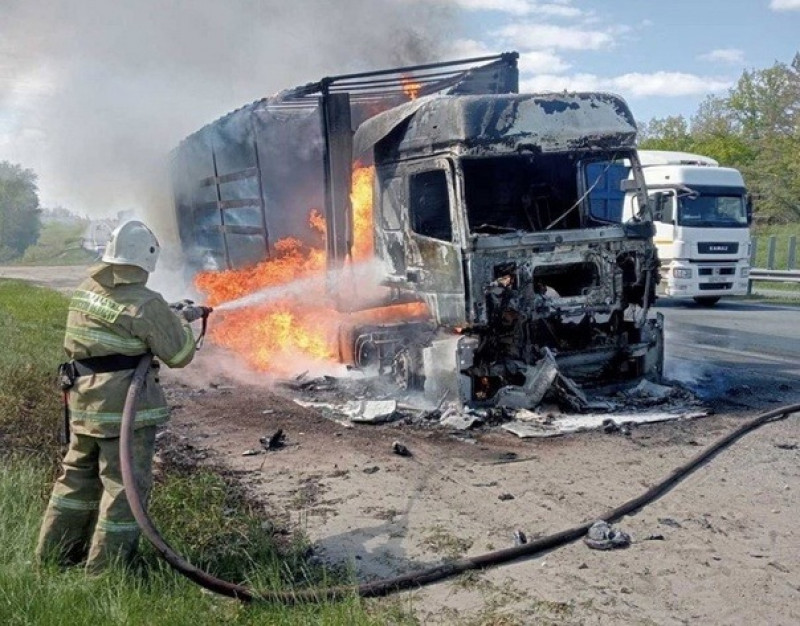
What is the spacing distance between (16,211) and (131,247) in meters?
59.1

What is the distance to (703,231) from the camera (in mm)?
16672

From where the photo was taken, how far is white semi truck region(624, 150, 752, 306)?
1662 cm

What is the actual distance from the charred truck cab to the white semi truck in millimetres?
9227

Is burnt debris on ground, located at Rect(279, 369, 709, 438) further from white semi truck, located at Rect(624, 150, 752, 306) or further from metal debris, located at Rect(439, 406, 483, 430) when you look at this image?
white semi truck, located at Rect(624, 150, 752, 306)

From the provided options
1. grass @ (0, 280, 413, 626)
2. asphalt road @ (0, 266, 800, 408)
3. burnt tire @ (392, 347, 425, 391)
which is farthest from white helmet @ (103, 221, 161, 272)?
asphalt road @ (0, 266, 800, 408)

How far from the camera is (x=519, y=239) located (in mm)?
7078

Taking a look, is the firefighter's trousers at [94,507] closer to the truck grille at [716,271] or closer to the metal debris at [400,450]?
the metal debris at [400,450]

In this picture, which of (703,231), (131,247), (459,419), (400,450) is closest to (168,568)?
(131,247)

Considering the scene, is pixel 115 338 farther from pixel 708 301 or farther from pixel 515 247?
pixel 708 301

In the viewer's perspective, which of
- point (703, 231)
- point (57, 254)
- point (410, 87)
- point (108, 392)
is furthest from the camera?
point (57, 254)

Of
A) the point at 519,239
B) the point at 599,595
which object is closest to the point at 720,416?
the point at 519,239

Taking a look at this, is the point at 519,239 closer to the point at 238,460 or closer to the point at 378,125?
the point at 378,125

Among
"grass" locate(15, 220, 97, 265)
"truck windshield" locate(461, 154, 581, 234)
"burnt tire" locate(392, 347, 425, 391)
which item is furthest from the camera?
"grass" locate(15, 220, 97, 265)

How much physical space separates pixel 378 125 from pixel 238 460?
150 inches
